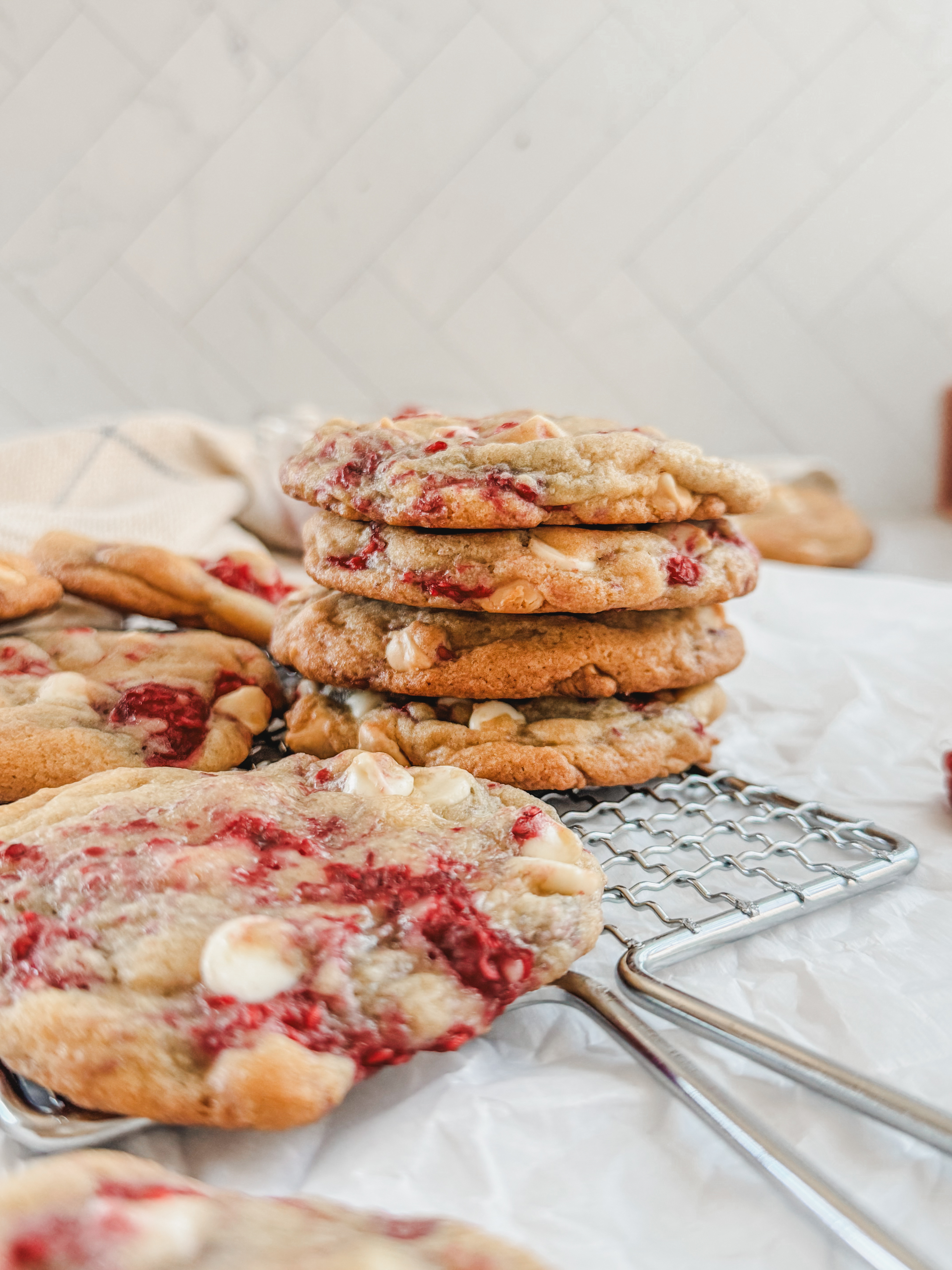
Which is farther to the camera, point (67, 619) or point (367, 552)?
point (67, 619)

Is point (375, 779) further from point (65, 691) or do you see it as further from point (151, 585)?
point (151, 585)

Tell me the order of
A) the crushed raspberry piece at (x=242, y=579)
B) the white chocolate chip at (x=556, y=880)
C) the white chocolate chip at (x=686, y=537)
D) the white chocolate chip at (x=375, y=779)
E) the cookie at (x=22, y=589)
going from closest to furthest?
the white chocolate chip at (x=556, y=880)
the white chocolate chip at (x=375, y=779)
the white chocolate chip at (x=686, y=537)
the cookie at (x=22, y=589)
the crushed raspberry piece at (x=242, y=579)

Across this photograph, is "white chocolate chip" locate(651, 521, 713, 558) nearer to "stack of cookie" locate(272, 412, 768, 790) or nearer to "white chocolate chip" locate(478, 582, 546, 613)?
"stack of cookie" locate(272, 412, 768, 790)

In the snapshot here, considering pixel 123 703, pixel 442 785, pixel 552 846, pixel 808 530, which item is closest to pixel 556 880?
pixel 552 846

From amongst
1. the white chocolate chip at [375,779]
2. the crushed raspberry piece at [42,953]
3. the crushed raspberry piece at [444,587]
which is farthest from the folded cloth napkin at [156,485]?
the crushed raspberry piece at [42,953]

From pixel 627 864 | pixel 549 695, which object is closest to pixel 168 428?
pixel 549 695

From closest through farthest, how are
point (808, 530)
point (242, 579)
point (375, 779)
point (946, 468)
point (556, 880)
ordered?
point (556, 880), point (375, 779), point (242, 579), point (808, 530), point (946, 468)

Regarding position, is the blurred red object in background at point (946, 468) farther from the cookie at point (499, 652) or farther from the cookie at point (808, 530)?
the cookie at point (499, 652)
